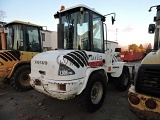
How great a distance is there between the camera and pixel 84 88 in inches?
158

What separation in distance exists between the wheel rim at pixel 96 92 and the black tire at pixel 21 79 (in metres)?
3.40

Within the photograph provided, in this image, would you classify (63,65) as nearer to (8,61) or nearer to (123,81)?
(123,81)

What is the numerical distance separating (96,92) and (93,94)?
0.47 feet

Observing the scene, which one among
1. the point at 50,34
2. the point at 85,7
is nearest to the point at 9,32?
the point at 85,7

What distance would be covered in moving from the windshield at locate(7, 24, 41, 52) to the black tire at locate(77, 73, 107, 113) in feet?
12.8

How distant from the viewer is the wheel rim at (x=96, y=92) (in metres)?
4.51

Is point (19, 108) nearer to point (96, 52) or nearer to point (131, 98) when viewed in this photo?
point (96, 52)

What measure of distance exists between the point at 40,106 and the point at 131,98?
3.14 metres

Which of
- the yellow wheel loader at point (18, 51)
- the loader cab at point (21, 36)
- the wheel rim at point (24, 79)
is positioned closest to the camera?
the yellow wheel loader at point (18, 51)

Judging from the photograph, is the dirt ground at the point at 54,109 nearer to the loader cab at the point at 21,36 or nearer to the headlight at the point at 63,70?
the headlight at the point at 63,70

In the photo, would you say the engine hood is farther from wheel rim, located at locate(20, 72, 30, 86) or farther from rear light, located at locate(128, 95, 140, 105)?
wheel rim, located at locate(20, 72, 30, 86)

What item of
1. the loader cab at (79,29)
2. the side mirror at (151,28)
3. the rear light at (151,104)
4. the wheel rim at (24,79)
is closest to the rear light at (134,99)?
the rear light at (151,104)

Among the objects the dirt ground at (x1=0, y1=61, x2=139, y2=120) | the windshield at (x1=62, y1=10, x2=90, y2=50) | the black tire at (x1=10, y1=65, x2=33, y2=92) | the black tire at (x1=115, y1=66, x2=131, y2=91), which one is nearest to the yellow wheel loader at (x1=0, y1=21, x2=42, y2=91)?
the black tire at (x1=10, y1=65, x2=33, y2=92)

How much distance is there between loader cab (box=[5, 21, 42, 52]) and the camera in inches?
271
